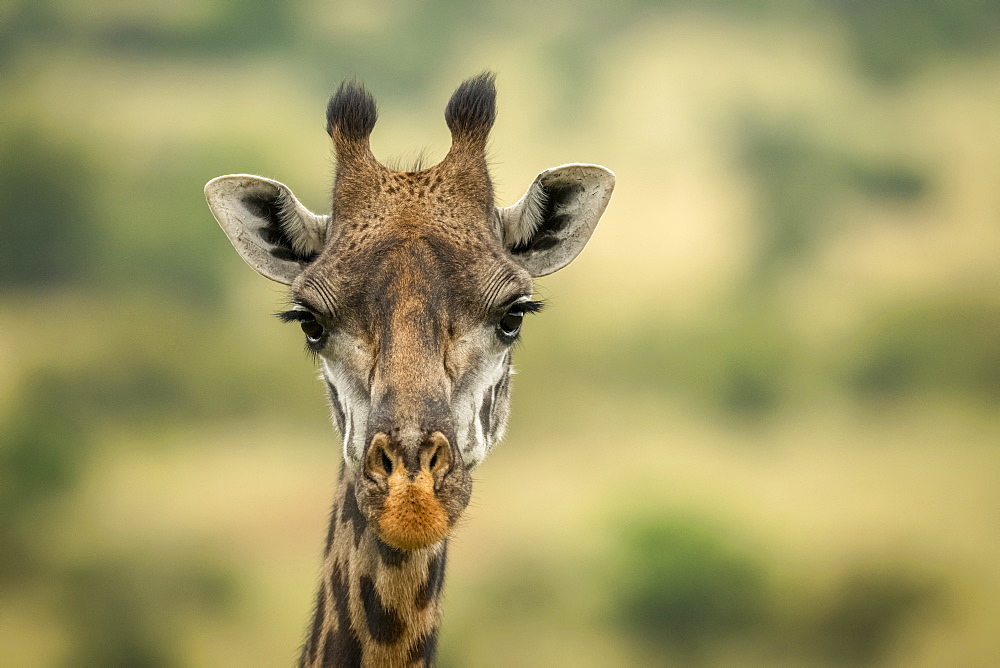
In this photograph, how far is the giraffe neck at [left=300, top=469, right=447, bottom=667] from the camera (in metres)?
5.04

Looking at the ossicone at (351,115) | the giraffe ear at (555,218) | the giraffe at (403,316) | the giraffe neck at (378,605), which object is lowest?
the giraffe neck at (378,605)

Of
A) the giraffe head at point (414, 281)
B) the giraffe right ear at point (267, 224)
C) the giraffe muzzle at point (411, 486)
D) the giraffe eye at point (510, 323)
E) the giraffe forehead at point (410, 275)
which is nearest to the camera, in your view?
the giraffe muzzle at point (411, 486)

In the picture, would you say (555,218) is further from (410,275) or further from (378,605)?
(378,605)

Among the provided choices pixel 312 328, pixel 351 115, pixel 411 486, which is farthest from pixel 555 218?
pixel 411 486

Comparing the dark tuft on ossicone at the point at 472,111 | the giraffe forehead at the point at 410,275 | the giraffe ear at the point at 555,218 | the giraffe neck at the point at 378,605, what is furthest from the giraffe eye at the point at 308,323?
the dark tuft on ossicone at the point at 472,111

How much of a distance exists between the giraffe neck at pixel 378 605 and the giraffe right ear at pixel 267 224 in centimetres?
141

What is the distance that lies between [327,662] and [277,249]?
244 centimetres

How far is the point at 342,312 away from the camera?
4945mm

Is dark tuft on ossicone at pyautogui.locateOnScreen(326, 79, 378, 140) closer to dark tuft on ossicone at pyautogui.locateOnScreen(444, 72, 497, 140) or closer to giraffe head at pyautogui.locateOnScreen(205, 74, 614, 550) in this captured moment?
giraffe head at pyautogui.locateOnScreen(205, 74, 614, 550)

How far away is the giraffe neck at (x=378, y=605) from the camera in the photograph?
198 inches

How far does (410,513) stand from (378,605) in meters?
1.12

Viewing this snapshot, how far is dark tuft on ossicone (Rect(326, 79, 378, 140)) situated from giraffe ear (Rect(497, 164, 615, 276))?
0.97 metres

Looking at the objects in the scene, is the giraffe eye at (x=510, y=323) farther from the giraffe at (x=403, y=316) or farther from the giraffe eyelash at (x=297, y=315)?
the giraffe eyelash at (x=297, y=315)

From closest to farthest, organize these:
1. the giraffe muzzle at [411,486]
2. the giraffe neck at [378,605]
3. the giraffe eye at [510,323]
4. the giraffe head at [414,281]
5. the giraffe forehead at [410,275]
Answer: the giraffe muzzle at [411,486], the giraffe head at [414,281], the giraffe forehead at [410,275], the giraffe neck at [378,605], the giraffe eye at [510,323]
